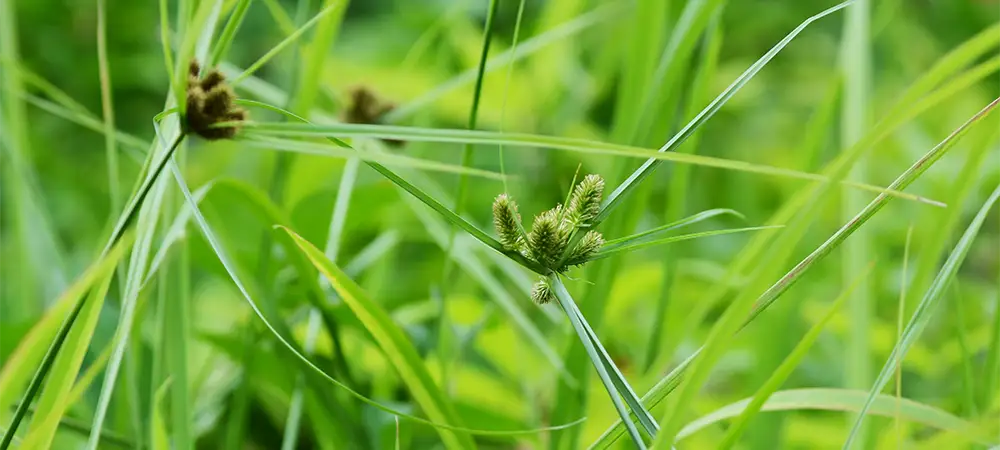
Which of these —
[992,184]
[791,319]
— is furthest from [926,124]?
[791,319]

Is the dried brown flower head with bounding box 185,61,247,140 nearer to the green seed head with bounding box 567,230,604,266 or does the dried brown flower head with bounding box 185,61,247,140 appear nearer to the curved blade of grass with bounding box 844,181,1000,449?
the green seed head with bounding box 567,230,604,266

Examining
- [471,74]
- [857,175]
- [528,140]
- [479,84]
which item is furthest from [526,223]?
[528,140]

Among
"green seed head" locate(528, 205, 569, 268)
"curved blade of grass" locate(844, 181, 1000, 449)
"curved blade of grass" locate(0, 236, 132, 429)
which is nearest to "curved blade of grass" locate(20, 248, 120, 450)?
"curved blade of grass" locate(0, 236, 132, 429)

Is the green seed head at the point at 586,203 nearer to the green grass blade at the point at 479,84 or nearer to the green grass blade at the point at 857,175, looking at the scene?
the green grass blade at the point at 479,84

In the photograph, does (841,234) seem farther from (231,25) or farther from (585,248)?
(231,25)

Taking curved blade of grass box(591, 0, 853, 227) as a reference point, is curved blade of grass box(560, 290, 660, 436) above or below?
below

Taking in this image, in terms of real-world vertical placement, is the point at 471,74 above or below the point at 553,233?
above

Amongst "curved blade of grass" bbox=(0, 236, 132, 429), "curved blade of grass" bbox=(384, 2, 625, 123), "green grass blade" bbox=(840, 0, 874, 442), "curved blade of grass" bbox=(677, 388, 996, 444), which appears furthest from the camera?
"curved blade of grass" bbox=(384, 2, 625, 123)
